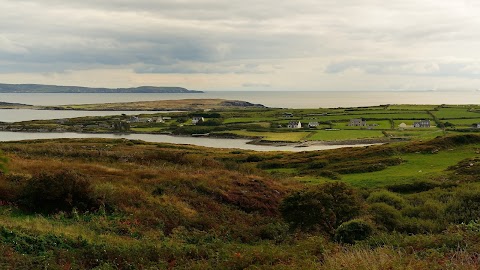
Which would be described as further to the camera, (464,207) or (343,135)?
(343,135)

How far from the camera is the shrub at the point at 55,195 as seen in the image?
61.0ft

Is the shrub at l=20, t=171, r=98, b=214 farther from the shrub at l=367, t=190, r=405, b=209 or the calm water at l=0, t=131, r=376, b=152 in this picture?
the calm water at l=0, t=131, r=376, b=152

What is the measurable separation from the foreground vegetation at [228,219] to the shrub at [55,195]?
0.16 feet

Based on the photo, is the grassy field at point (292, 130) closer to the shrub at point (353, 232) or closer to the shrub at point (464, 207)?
the shrub at point (464, 207)

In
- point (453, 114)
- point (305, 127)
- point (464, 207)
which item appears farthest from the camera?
point (453, 114)

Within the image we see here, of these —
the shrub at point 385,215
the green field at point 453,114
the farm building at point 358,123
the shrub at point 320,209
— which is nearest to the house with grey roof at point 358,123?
the farm building at point 358,123

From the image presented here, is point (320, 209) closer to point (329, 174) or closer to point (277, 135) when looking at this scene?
point (329, 174)

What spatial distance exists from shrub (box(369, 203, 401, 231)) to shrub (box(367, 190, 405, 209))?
1657mm

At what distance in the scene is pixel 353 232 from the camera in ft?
55.3

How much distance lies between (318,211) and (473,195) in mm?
10417

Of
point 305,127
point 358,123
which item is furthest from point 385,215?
point 305,127

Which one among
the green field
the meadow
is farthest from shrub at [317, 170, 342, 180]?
the green field

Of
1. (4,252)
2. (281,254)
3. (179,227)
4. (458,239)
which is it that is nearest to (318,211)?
(179,227)

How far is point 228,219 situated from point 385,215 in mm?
8796
